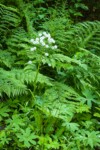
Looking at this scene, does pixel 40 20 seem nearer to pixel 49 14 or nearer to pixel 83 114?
pixel 49 14

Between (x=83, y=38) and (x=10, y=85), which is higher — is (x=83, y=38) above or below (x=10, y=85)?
above

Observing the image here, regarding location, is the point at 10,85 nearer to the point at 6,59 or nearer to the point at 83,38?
the point at 6,59

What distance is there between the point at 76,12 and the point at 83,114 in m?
2.33

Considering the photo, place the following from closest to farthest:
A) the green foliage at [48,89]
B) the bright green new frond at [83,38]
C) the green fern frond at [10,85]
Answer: the green foliage at [48,89], the green fern frond at [10,85], the bright green new frond at [83,38]

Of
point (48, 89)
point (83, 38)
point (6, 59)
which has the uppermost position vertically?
point (83, 38)

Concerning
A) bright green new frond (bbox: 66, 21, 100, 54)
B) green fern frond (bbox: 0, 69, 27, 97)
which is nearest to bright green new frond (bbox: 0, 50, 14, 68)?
green fern frond (bbox: 0, 69, 27, 97)

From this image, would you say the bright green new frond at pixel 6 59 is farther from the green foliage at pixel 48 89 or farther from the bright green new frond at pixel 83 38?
the bright green new frond at pixel 83 38

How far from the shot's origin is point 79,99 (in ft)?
11.0

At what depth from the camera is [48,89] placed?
3373 millimetres

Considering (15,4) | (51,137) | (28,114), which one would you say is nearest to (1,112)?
(28,114)

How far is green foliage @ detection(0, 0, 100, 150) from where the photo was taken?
2.92 meters

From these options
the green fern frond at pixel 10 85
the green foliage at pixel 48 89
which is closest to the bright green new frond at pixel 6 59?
the green foliage at pixel 48 89

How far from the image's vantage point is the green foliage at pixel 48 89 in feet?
9.59

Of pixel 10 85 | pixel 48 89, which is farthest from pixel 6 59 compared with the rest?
pixel 48 89
